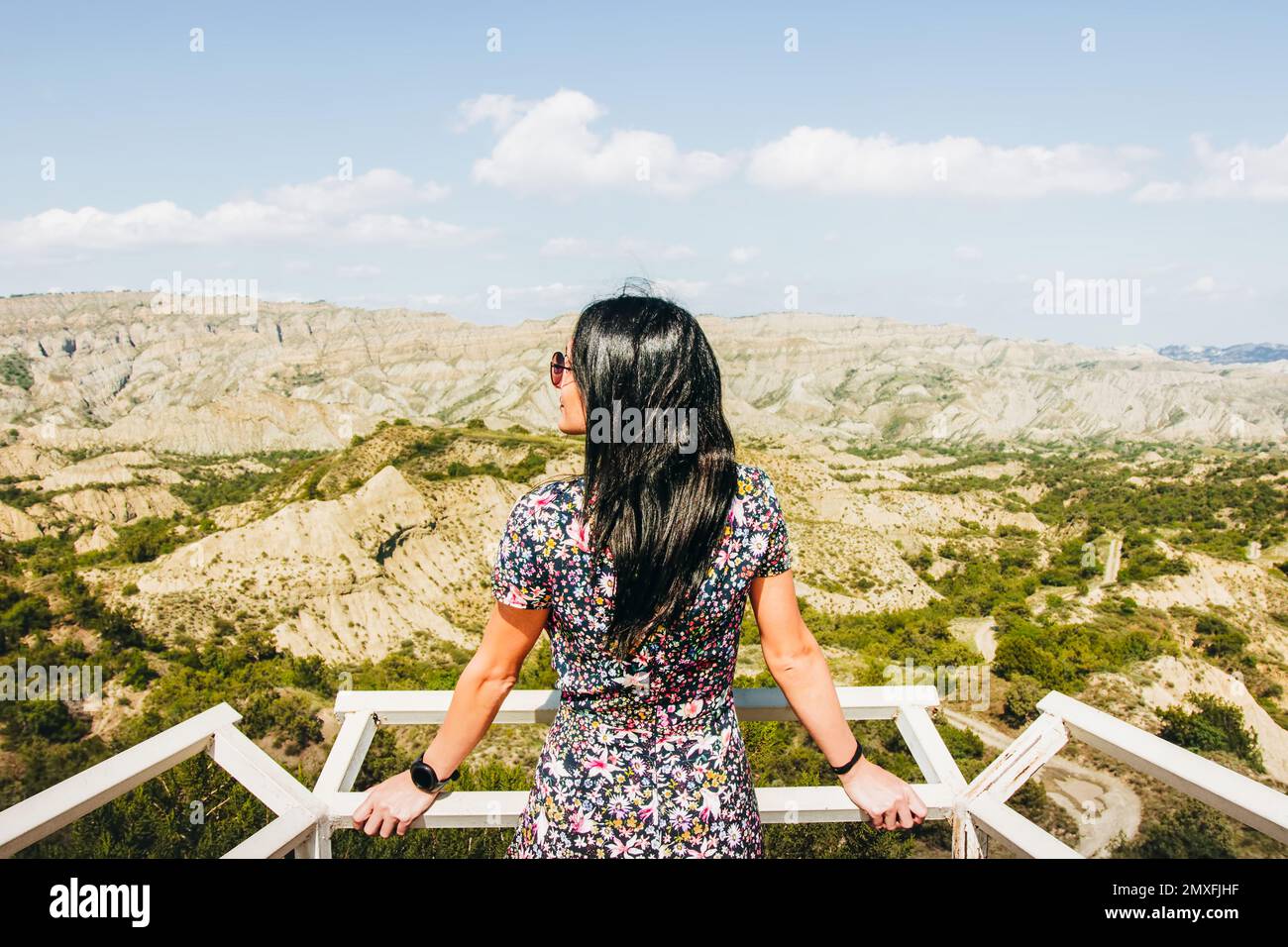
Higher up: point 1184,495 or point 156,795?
point 156,795

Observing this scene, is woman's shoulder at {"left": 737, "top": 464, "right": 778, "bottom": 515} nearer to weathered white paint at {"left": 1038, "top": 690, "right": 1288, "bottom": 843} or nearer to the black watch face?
weathered white paint at {"left": 1038, "top": 690, "right": 1288, "bottom": 843}

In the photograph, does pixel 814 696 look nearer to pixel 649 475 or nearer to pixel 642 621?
pixel 642 621

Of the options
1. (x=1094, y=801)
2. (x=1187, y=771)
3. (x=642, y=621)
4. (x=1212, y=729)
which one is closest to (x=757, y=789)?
(x=642, y=621)

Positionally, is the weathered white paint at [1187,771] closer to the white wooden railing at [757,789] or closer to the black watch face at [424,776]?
the white wooden railing at [757,789]

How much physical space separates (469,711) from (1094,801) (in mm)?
16386

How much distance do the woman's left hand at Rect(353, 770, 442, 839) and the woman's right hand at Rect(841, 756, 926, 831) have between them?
3.41ft

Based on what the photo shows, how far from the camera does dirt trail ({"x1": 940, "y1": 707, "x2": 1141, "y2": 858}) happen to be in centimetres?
1391

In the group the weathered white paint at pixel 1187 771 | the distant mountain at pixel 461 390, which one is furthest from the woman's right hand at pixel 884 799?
the distant mountain at pixel 461 390

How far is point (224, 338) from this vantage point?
189m

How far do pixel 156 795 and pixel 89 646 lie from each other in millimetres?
22483

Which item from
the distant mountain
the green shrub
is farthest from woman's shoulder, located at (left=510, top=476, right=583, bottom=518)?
the distant mountain

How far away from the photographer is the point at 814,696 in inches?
80.7
